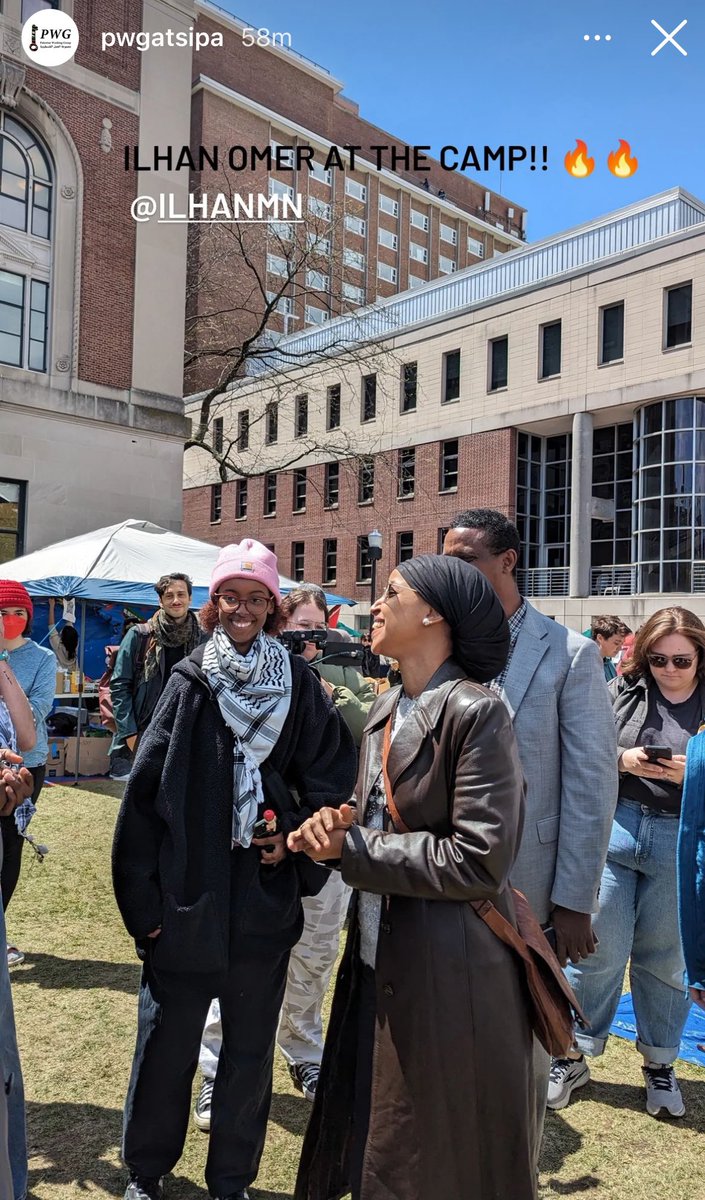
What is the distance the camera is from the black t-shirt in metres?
3.64

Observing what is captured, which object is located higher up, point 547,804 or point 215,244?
point 215,244

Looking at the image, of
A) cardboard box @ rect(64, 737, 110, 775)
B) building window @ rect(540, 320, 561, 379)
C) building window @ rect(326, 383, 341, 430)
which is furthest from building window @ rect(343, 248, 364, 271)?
cardboard box @ rect(64, 737, 110, 775)

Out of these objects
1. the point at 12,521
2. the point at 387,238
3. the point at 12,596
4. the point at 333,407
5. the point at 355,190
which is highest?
the point at 355,190

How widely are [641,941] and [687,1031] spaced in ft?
3.51

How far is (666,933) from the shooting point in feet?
12.0

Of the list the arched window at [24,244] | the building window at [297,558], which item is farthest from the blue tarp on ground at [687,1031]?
the building window at [297,558]

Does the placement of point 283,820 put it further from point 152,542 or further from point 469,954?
point 152,542

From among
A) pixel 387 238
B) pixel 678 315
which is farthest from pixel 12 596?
pixel 387 238

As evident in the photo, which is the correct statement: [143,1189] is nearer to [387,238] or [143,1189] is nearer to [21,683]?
[21,683]

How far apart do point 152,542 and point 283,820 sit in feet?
34.0

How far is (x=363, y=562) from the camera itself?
37.3 metres

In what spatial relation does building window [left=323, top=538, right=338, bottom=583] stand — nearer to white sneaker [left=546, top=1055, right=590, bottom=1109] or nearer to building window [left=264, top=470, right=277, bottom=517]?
building window [left=264, top=470, right=277, bottom=517]

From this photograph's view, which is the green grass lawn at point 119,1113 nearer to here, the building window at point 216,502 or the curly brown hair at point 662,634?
the curly brown hair at point 662,634

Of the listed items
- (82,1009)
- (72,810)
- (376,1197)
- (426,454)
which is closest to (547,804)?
(376,1197)
